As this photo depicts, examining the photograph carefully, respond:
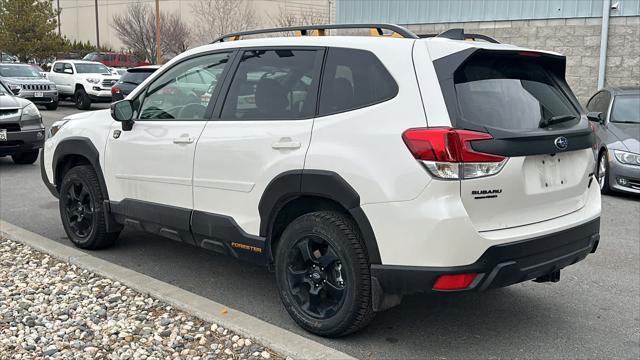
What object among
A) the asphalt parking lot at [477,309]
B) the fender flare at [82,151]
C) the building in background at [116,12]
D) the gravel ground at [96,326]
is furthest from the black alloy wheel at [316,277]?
the building in background at [116,12]

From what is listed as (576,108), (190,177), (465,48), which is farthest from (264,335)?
(576,108)

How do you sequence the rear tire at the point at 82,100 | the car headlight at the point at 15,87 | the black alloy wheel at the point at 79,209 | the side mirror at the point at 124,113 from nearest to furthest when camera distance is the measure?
the side mirror at the point at 124,113 → the black alloy wheel at the point at 79,209 → the car headlight at the point at 15,87 → the rear tire at the point at 82,100

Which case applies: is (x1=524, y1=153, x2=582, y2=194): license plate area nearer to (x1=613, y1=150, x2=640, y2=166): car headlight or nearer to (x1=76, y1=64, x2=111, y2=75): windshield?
(x1=613, y1=150, x2=640, y2=166): car headlight

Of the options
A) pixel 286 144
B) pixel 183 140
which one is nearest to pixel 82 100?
pixel 183 140

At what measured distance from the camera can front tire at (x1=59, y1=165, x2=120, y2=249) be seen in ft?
17.6

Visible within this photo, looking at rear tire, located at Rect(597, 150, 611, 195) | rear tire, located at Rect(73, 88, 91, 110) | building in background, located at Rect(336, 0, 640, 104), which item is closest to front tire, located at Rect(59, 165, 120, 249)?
rear tire, located at Rect(597, 150, 611, 195)

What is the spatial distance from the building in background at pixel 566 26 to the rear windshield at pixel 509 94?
12792mm

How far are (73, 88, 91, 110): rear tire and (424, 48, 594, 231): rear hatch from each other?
20.8 m

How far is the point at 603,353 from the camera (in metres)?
3.75

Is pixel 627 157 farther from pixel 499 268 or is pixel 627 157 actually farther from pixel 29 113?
pixel 29 113

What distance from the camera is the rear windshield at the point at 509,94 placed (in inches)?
135

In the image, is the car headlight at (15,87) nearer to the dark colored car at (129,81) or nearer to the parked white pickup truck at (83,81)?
the parked white pickup truck at (83,81)

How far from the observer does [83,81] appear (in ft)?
72.9

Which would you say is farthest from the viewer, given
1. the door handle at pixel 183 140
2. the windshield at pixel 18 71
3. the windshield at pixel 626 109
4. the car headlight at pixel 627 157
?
the windshield at pixel 18 71
